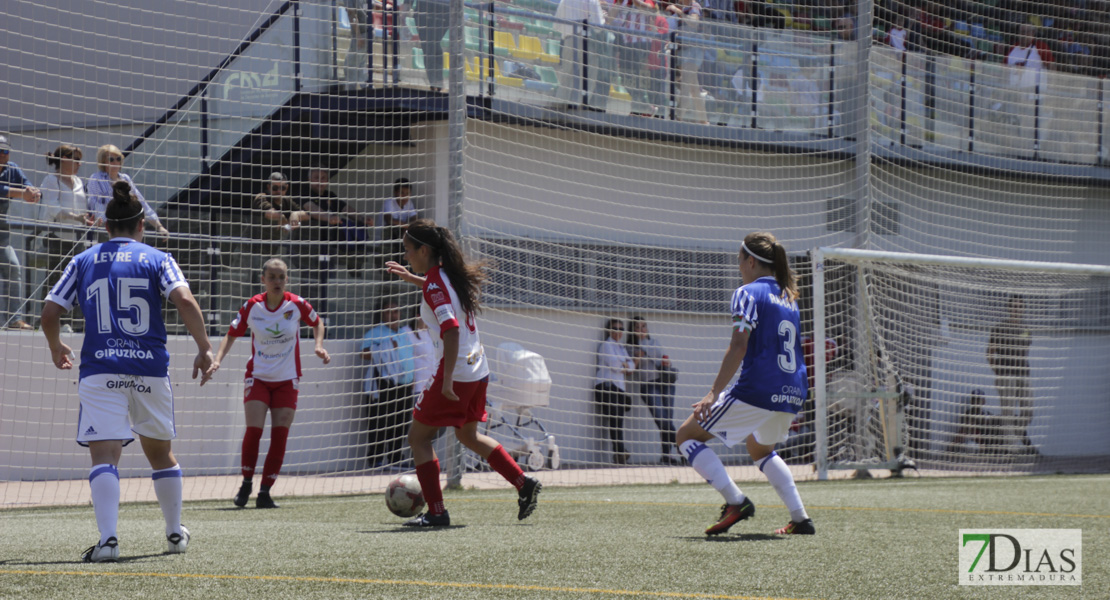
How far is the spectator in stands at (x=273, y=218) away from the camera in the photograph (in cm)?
1160

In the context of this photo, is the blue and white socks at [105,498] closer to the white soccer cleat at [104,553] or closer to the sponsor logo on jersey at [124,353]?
the white soccer cleat at [104,553]

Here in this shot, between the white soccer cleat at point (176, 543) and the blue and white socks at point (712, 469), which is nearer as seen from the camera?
the white soccer cleat at point (176, 543)

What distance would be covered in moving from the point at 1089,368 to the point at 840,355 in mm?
4301

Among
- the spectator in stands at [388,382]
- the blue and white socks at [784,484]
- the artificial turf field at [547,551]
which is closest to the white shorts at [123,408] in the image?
the artificial turf field at [547,551]

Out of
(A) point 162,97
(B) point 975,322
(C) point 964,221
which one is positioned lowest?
(B) point 975,322

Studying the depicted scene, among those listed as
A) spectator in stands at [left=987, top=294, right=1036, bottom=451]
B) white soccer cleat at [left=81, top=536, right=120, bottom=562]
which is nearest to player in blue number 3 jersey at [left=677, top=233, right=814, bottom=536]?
white soccer cleat at [left=81, top=536, right=120, bottom=562]

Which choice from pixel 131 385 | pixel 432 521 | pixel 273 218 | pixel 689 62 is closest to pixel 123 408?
pixel 131 385

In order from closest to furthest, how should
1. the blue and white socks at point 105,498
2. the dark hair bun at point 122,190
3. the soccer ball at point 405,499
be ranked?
the blue and white socks at point 105,498 → the dark hair bun at point 122,190 → the soccer ball at point 405,499

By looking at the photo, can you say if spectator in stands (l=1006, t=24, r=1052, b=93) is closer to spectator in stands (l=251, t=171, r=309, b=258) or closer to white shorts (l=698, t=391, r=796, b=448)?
spectator in stands (l=251, t=171, r=309, b=258)

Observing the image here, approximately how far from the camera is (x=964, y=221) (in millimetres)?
16156

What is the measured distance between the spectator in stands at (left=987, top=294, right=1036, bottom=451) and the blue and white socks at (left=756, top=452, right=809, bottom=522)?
8700mm

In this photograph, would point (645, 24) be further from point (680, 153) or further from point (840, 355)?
point (840, 355)

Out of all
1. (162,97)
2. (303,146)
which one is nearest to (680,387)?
(303,146)

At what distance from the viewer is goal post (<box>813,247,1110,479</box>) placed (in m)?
12.8
